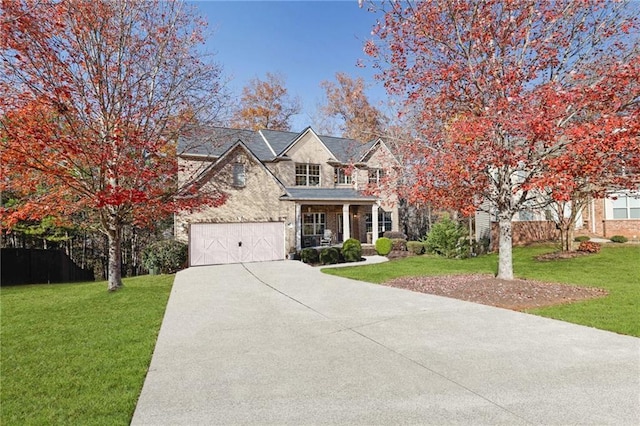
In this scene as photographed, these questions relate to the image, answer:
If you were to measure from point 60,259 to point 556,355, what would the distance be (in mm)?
18828

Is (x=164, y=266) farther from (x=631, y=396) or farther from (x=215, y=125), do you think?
(x=631, y=396)

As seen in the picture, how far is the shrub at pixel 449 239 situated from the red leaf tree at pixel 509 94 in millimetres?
8228

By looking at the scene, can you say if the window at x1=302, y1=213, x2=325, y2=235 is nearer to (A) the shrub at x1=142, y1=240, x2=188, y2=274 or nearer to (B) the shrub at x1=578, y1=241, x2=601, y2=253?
(A) the shrub at x1=142, y1=240, x2=188, y2=274

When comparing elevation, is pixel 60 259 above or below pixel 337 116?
below

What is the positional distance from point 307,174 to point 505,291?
15291 mm

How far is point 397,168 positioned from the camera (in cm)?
1145

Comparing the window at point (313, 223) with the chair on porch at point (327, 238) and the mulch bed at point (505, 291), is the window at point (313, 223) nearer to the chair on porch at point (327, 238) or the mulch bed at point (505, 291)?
Answer: the chair on porch at point (327, 238)

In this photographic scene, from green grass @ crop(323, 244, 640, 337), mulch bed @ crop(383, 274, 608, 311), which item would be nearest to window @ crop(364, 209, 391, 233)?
green grass @ crop(323, 244, 640, 337)

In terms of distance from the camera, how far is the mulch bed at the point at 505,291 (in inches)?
320

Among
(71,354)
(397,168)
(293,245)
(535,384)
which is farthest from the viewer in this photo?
(293,245)

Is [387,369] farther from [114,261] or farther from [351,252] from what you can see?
[351,252]

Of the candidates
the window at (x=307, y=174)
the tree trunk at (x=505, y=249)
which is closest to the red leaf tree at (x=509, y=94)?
the tree trunk at (x=505, y=249)

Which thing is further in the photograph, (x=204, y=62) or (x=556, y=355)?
(x=204, y=62)

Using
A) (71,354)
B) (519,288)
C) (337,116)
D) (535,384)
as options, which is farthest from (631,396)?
(337,116)
